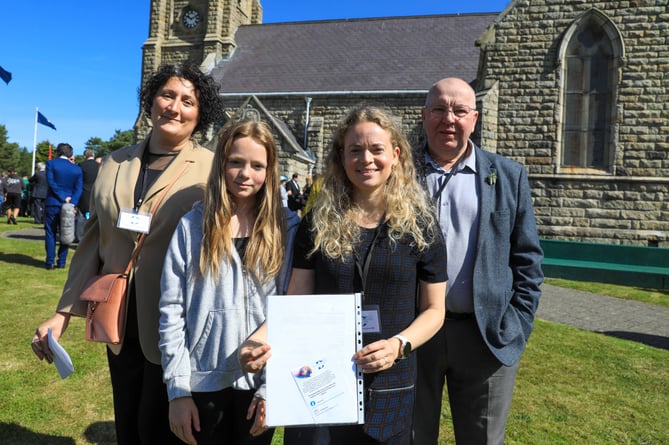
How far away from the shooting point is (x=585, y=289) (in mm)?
8906

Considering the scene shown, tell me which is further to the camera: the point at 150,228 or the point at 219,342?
the point at 150,228

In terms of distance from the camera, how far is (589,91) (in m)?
11.9

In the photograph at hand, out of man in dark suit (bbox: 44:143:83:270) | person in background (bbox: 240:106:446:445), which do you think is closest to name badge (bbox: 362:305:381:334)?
person in background (bbox: 240:106:446:445)

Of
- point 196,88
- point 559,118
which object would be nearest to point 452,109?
point 196,88

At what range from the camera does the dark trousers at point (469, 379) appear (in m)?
2.22

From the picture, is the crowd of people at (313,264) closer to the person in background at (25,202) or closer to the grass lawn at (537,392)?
the grass lawn at (537,392)

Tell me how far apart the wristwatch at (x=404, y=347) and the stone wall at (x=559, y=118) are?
A: 11.3 metres

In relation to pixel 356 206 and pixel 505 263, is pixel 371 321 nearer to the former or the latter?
pixel 356 206

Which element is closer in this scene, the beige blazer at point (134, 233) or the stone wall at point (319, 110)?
the beige blazer at point (134, 233)

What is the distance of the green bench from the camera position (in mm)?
8633

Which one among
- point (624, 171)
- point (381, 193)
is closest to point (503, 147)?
point (624, 171)

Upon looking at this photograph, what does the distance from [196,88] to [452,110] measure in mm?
1251

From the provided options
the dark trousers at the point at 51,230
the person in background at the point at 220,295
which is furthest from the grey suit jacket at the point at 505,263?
the dark trousers at the point at 51,230

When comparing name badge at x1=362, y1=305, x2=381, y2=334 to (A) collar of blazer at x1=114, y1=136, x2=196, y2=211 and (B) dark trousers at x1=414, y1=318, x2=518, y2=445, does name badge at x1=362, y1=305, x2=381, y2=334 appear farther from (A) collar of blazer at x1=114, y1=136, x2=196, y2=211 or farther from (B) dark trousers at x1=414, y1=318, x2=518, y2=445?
(A) collar of blazer at x1=114, y1=136, x2=196, y2=211
